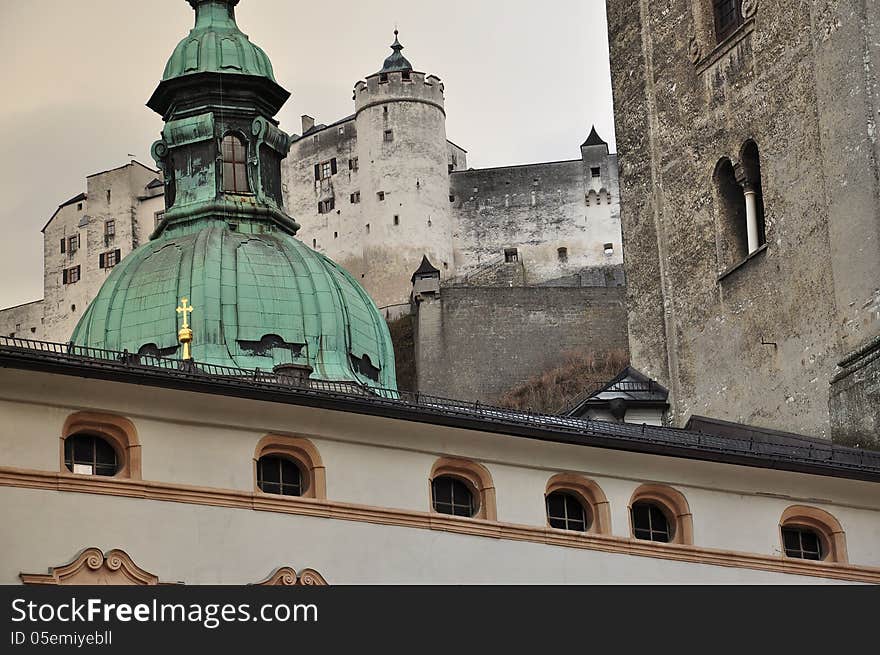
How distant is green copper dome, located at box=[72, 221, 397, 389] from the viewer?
37.2 metres

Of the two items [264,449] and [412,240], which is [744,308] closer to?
[264,449]

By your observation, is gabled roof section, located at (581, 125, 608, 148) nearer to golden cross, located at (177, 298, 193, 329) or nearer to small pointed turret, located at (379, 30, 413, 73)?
small pointed turret, located at (379, 30, 413, 73)

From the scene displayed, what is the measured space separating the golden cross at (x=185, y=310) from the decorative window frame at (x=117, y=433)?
31.3 feet

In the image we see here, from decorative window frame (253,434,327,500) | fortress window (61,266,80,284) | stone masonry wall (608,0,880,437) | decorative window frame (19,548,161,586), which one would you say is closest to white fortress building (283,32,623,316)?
fortress window (61,266,80,284)

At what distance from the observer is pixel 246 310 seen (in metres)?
37.5

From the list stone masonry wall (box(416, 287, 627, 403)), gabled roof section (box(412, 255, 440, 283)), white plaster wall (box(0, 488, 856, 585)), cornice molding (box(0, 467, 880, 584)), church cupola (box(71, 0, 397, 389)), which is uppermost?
gabled roof section (box(412, 255, 440, 283))

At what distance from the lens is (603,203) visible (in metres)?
93.2

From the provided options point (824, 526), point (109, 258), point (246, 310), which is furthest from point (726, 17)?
point (109, 258)

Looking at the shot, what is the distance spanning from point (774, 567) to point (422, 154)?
208 feet

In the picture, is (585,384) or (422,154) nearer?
(585,384)

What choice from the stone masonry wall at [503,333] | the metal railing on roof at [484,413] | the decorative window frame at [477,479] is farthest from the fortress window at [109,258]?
the decorative window frame at [477,479]

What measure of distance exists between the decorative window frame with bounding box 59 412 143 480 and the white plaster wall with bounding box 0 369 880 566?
0.09 metres

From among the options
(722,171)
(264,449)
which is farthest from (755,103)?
(264,449)
